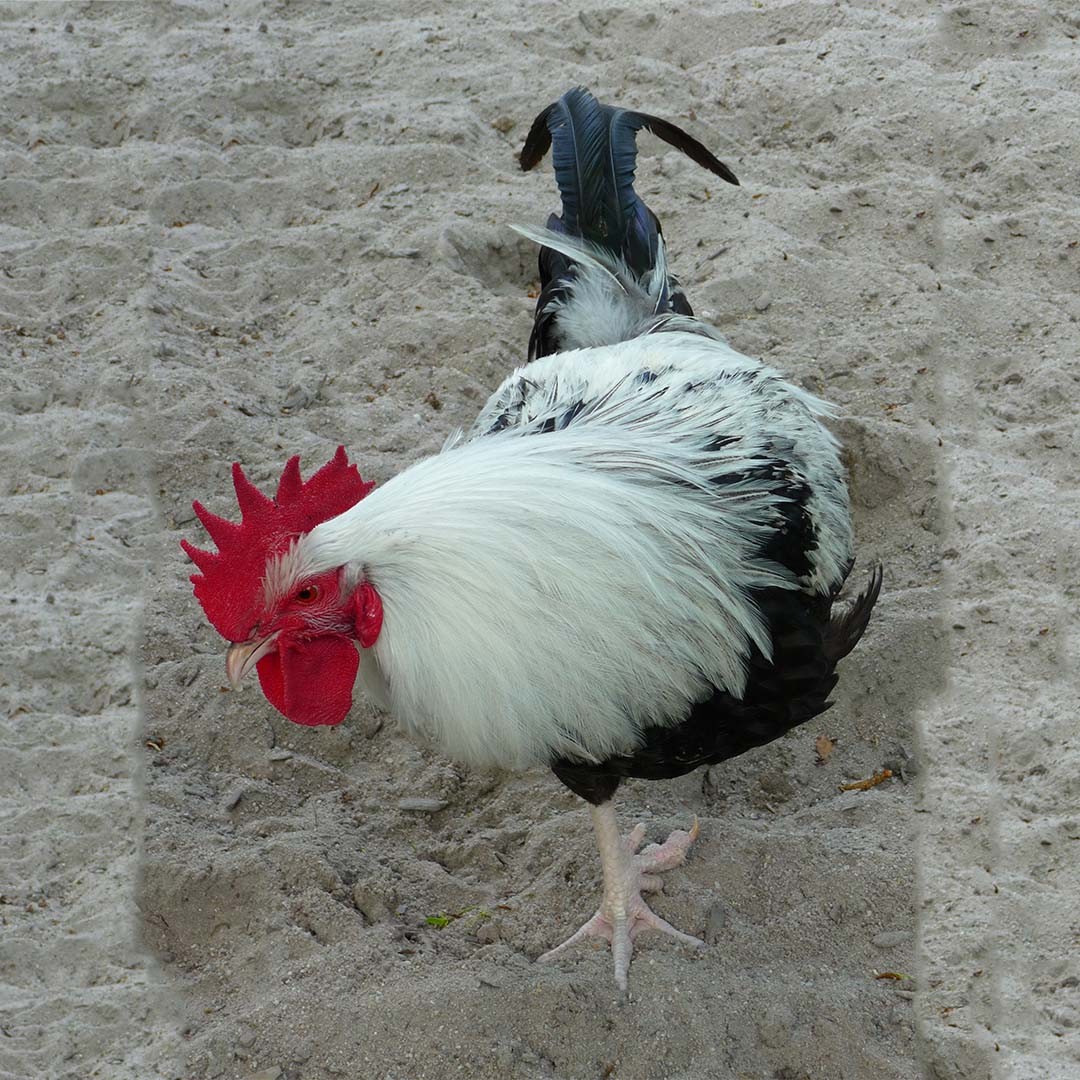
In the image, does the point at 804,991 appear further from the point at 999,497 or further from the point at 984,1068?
the point at 999,497

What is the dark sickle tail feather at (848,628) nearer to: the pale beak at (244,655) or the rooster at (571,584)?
the rooster at (571,584)

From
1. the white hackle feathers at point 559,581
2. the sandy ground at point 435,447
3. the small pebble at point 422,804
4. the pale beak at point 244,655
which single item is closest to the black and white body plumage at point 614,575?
the white hackle feathers at point 559,581

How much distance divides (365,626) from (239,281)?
9.77 feet

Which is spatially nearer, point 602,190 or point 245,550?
point 245,550

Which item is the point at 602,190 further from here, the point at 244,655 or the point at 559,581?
the point at 244,655

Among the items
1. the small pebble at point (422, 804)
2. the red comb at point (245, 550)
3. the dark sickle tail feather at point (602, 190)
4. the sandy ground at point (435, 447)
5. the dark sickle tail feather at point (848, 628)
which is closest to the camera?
the red comb at point (245, 550)

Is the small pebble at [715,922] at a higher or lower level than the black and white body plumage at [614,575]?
lower

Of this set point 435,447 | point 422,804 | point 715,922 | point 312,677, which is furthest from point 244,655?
point 435,447

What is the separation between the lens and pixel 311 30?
619cm

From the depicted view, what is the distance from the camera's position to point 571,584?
99.9 inches

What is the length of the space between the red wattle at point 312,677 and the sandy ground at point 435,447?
2.57 ft

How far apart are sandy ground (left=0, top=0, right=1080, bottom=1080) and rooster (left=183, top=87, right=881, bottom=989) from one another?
20.3 inches

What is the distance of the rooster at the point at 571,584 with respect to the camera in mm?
2510

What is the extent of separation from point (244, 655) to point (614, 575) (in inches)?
30.8
